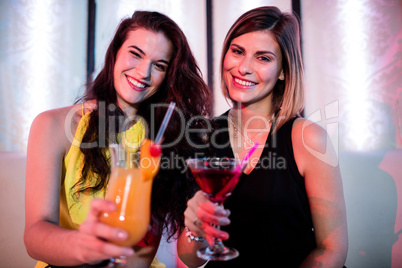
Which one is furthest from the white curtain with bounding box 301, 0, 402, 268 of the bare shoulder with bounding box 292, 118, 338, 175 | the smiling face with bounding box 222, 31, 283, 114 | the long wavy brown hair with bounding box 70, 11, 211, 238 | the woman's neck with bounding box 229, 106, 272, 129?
the long wavy brown hair with bounding box 70, 11, 211, 238

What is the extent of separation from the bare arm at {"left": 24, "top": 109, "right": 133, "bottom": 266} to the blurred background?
1.00m

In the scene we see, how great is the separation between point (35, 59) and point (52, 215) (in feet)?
8.21

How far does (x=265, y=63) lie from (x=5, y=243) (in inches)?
90.1

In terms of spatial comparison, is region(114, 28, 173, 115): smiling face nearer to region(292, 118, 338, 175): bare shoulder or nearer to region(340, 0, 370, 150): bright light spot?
region(292, 118, 338, 175): bare shoulder

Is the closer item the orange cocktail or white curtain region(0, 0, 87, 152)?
the orange cocktail

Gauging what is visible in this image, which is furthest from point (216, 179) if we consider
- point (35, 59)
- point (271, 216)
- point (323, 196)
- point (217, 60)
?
point (35, 59)

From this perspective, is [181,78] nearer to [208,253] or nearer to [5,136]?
[208,253]

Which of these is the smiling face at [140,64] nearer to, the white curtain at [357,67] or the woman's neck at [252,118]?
the woman's neck at [252,118]

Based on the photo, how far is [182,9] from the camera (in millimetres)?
3629

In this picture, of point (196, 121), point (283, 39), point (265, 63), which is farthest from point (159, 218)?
point (283, 39)

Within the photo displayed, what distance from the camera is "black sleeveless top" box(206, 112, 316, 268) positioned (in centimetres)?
192

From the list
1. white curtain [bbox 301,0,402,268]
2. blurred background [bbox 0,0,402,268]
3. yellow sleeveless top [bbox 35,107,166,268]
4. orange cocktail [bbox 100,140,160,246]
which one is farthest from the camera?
white curtain [bbox 301,0,402,268]

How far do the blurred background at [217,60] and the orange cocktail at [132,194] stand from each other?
145 cm

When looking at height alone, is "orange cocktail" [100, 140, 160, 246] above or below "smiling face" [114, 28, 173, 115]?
below
